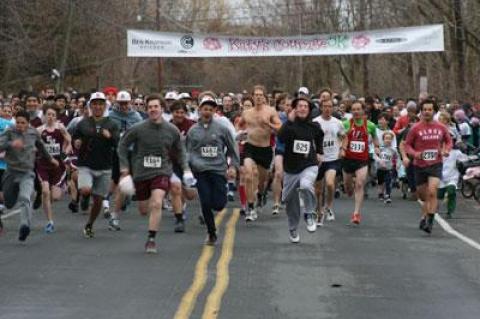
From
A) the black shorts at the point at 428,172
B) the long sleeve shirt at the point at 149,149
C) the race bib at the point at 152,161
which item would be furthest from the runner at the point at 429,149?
the race bib at the point at 152,161

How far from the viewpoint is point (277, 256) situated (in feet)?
42.8

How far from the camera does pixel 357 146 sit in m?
17.1

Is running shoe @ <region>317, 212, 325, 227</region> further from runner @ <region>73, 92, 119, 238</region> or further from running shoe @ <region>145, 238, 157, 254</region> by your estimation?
running shoe @ <region>145, 238, 157, 254</region>

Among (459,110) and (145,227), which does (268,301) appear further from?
(459,110)

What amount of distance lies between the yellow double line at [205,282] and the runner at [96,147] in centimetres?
190

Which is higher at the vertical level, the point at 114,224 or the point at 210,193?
the point at 210,193

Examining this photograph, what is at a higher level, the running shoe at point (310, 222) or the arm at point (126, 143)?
the arm at point (126, 143)

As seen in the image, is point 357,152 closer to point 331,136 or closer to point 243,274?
point 331,136

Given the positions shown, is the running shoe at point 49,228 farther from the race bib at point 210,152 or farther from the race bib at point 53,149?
the race bib at point 210,152

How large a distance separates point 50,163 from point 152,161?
7.92 feet

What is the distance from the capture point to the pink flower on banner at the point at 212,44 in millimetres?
34219

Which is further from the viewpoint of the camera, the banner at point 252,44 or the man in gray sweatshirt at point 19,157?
the banner at point 252,44

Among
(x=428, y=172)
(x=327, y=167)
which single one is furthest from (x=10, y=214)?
(x=428, y=172)

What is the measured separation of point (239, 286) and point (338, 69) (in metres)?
58.9
